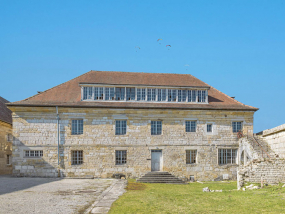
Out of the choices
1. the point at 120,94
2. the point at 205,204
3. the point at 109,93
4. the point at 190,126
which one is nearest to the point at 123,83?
the point at 120,94

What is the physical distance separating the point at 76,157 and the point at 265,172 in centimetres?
1362

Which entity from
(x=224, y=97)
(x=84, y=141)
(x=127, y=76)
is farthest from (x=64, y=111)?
(x=224, y=97)

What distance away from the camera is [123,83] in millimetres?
25047

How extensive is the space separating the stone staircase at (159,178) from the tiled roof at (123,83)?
5179 millimetres

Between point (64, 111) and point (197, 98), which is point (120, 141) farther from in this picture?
point (197, 98)

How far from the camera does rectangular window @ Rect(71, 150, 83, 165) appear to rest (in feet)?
77.5

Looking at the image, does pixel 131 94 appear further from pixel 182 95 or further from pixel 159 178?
pixel 159 178

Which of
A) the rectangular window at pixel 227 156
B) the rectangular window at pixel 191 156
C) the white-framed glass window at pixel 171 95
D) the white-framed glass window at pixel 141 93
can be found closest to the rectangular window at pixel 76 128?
the white-framed glass window at pixel 141 93

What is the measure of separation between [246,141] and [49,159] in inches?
595

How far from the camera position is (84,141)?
23.6 meters

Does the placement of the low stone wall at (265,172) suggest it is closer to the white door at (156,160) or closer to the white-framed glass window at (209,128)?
the white-framed glass window at (209,128)

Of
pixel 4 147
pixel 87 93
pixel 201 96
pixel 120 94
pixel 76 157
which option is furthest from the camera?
pixel 4 147

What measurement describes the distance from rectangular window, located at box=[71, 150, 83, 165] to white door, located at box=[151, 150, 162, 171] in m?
5.57

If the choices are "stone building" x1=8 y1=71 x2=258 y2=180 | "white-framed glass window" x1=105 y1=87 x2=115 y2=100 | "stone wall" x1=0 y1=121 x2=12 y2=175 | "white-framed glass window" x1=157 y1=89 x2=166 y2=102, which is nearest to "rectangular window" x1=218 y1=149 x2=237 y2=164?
"stone building" x1=8 y1=71 x2=258 y2=180
